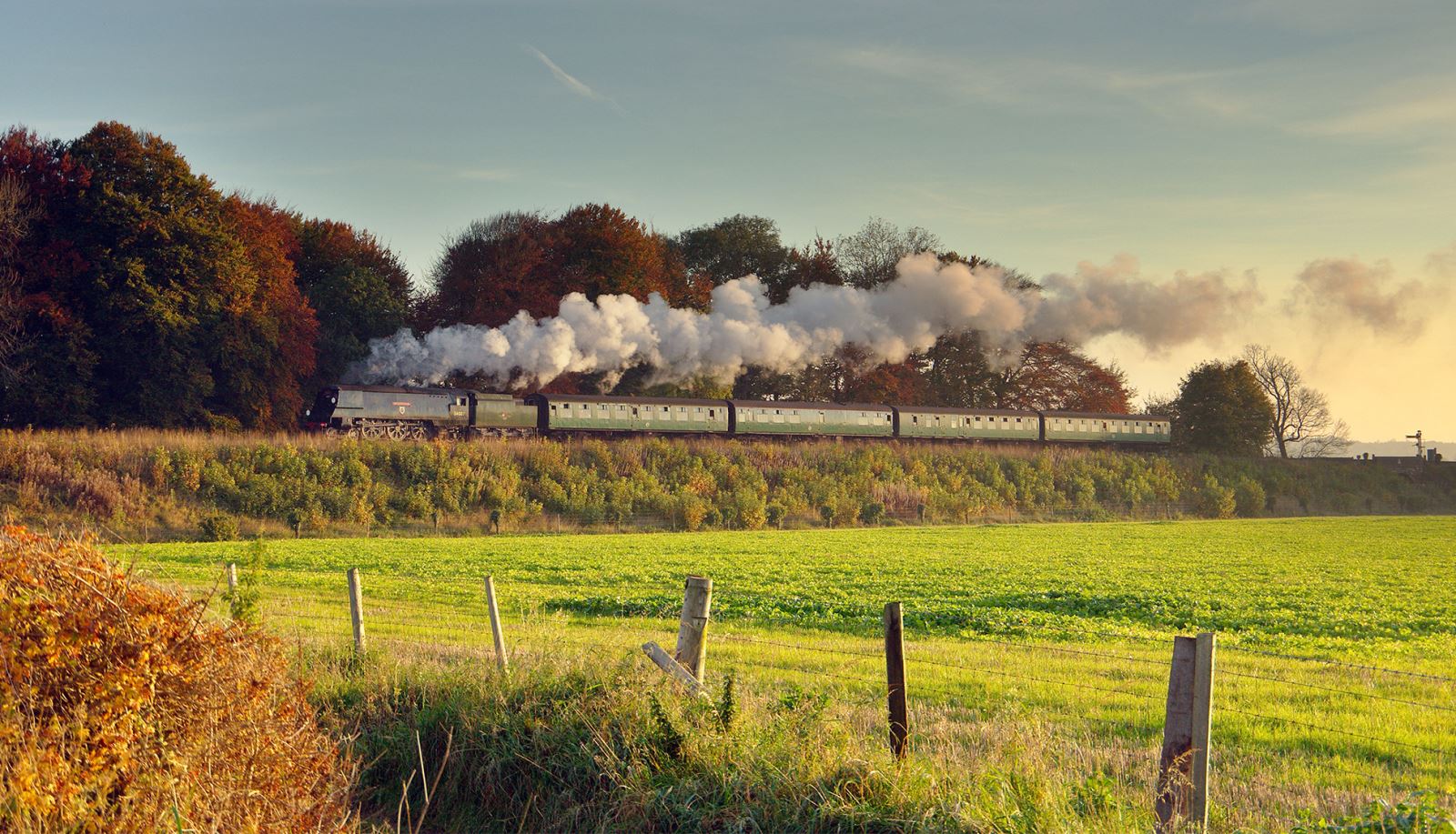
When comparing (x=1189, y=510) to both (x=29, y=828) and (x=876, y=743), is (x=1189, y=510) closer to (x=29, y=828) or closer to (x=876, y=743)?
(x=876, y=743)

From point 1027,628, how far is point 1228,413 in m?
61.8

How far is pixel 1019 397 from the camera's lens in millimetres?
77125

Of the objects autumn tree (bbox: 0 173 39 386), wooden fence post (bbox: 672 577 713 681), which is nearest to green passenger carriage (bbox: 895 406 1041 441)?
autumn tree (bbox: 0 173 39 386)

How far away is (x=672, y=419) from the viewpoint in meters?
54.5

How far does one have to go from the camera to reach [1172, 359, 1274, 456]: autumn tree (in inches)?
2864

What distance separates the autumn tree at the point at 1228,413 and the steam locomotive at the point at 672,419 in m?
4.24

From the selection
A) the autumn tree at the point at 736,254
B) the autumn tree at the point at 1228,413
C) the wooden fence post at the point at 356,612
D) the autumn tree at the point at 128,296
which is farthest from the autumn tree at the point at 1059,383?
the wooden fence post at the point at 356,612

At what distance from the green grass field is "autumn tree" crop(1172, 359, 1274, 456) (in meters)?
36.2

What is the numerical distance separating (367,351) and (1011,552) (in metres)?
34.4

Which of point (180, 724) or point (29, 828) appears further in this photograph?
point (180, 724)

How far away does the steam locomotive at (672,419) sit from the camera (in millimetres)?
48062

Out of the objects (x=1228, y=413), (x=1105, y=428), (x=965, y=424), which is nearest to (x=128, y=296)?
(x=965, y=424)

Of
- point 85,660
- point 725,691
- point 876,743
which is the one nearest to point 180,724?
point 85,660

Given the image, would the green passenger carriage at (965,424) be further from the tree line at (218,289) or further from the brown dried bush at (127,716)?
the brown dried bush at (127,716)
